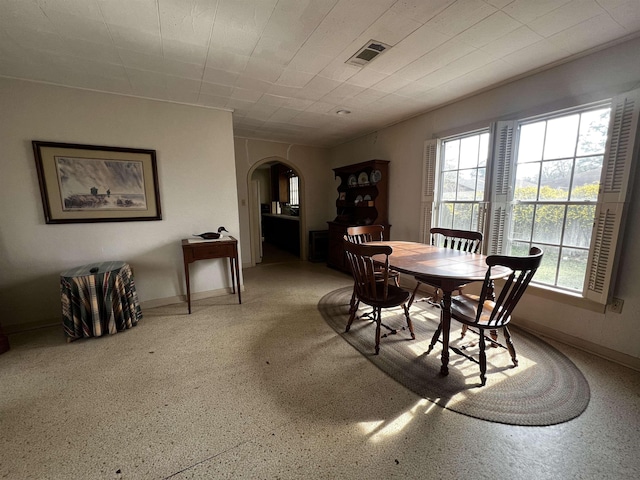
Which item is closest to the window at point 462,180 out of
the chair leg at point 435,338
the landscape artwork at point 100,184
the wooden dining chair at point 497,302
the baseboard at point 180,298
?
the wooden dining chair at point 497,302

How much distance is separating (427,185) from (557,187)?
1.38 m

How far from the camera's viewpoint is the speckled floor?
4.12 feet

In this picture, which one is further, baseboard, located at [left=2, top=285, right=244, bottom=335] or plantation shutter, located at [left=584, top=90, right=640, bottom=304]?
baseboard, located at [left=2, top=285, right=244, bottom=335]

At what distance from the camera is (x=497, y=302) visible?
5.66ft

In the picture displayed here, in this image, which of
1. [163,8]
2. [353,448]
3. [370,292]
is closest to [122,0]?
[163,8]

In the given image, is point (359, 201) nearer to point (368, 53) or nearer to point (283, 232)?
point (368, 53)

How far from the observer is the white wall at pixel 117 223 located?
2.50 meters

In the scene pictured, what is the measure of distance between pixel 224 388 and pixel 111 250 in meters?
2.26

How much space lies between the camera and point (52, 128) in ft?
→ 8.45

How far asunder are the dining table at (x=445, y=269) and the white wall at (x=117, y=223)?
2.43 m

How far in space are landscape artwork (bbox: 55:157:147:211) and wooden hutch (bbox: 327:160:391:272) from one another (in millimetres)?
3137

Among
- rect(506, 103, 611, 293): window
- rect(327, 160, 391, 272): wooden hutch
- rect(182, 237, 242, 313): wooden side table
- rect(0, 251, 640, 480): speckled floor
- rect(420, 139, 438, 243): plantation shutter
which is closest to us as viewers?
rect(0, 251, 640, 480): speckled floor

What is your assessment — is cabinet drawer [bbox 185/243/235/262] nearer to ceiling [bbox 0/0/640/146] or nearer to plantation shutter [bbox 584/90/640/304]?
ceiling [bbox 0/0/640/146]

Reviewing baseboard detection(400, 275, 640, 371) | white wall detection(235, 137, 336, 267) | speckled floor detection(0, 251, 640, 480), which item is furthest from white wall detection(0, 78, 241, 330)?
baseboard detection(400, 275, 640, 371)
